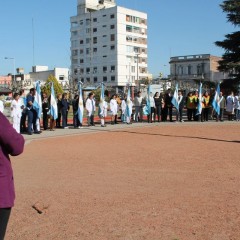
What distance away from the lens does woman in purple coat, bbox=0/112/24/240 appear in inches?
135

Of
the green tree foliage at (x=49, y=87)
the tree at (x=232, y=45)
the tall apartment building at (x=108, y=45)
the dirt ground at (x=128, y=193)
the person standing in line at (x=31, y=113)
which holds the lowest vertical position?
the dirt ground at (x=128, y=193)

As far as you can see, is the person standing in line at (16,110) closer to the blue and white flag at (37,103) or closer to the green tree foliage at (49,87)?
the blue and white flag at (37,103)

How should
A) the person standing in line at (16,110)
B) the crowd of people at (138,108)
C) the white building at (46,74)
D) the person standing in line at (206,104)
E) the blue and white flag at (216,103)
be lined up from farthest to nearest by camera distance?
the white building at (46,74), the blue and white flag at (216,103), the person standing in line at (206,104), the crowd of people at (138,108), the person standing in line at (16,110)

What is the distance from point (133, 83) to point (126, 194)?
88.2 m

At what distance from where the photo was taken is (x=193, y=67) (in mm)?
105812

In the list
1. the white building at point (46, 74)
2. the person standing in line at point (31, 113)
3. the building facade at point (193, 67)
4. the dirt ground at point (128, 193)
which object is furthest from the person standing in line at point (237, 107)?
the white building at point (46, 74)

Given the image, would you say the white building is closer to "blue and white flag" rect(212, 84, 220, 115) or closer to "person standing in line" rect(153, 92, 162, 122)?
"person standing in line" rect(153, 92, 162, 122)

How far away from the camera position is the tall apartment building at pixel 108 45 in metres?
94.9

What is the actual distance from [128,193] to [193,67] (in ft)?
332

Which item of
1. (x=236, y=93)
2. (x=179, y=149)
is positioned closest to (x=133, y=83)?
(x=236, y=93)

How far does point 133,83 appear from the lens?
312ft

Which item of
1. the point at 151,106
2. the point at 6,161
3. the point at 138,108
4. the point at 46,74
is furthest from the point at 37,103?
the point at 46,74

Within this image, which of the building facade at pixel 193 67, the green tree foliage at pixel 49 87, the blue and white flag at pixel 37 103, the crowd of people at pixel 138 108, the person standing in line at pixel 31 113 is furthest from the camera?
the building facade at pixel 193 67

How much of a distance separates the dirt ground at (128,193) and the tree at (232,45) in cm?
1884
